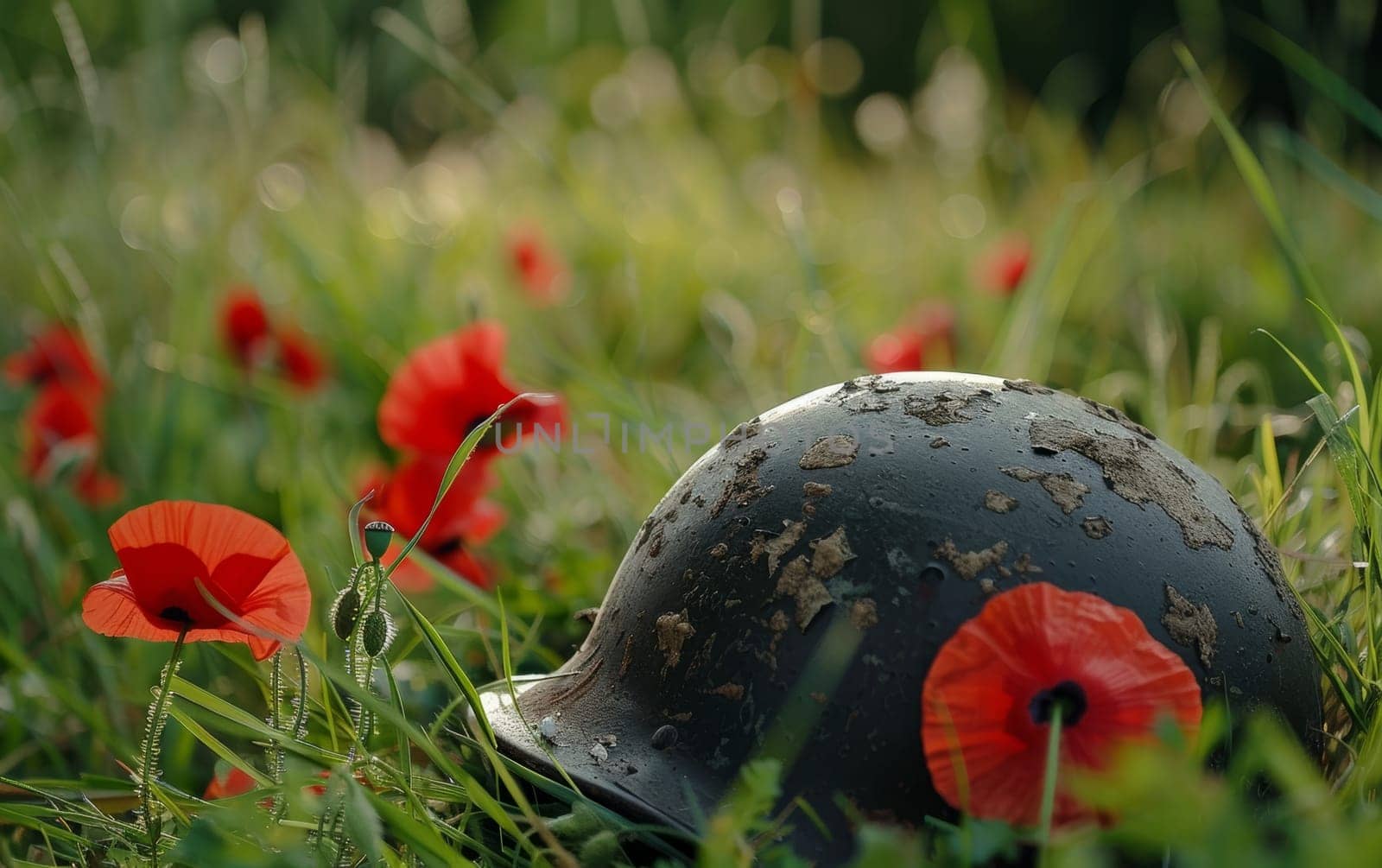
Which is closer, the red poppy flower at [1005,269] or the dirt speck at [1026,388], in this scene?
the dirt speck at [1026,388]

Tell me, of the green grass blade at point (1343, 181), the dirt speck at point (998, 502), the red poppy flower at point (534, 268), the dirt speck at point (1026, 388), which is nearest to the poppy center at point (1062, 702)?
the dirt speck at point (998, 502)

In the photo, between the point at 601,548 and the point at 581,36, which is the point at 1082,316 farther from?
the point at 581,36

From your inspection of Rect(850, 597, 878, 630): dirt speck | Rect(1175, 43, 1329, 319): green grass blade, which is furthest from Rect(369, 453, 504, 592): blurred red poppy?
Rect(1175, 43, 1329, 319): green grass blade

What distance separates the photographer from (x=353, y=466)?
9.59ft

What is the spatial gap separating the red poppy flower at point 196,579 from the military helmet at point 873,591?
0.31m

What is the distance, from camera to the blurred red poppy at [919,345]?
2254mm

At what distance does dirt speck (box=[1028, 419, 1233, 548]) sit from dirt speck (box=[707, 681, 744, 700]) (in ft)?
1.43

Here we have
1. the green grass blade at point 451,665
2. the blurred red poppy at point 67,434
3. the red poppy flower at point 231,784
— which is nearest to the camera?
the green grass blade at point 451,665

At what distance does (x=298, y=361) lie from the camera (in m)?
2.86

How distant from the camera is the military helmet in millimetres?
1224

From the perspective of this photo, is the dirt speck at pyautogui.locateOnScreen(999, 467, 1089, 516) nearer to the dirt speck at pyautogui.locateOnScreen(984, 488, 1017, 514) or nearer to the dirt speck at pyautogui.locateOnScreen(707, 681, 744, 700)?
the dirt speck at pyautogui.locateOnScreen(984, 488, 1017, 514)

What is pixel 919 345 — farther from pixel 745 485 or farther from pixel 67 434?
pixel 67 434

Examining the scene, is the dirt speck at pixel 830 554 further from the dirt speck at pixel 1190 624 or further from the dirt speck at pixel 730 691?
the dirt speck at pixel 1190 624

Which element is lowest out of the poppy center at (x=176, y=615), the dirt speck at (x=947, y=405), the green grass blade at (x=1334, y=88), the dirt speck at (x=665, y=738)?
the dirt speck at (x=665, y=738)
